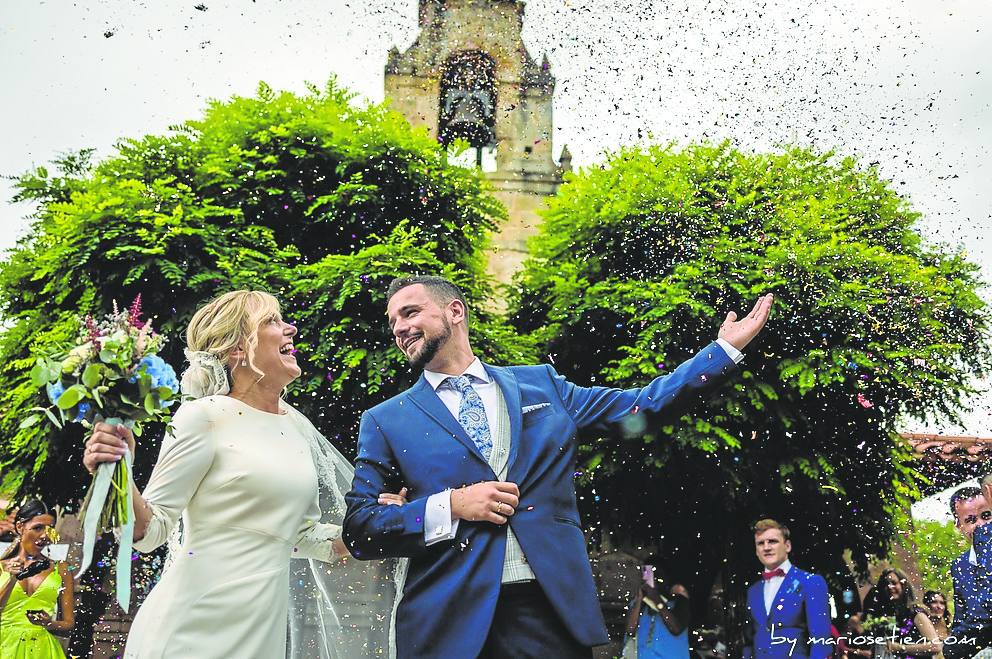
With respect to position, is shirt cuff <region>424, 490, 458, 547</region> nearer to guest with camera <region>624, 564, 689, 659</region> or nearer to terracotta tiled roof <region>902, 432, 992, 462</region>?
guest with camera <region>624, 564, 689, 659</region>

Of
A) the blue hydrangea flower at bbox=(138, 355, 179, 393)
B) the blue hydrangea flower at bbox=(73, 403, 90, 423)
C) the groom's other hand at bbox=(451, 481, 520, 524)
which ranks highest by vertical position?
the blue hydrangea flower at bbox=(138, 355, 179, 393)

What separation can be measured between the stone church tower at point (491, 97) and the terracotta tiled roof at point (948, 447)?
10.1m

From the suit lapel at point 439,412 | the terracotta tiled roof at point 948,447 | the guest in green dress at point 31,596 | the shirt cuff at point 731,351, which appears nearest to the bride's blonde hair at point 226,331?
the suit lapel at point 439,412

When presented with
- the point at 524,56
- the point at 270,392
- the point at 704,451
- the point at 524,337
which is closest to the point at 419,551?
the point at 270,392

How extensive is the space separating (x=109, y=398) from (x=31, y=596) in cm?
630

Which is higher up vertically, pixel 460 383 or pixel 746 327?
pixel 746 327

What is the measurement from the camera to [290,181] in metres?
14.4

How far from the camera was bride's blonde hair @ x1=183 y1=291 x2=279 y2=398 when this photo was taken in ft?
12.2

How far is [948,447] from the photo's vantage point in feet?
53.2

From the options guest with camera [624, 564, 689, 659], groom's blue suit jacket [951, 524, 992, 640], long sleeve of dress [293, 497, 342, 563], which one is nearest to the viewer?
long sleeve of dress [293, 497, 342, 563]

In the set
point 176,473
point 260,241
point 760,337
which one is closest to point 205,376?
point 176,473

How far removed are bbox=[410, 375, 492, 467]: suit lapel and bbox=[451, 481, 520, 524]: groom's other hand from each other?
176 mm

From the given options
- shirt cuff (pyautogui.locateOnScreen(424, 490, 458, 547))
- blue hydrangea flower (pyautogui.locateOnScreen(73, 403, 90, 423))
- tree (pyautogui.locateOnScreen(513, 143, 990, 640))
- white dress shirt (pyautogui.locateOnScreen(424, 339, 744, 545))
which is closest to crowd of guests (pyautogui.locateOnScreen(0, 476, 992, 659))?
tree (pyautogui.locateOnScreen(513, 143, 990, 640))

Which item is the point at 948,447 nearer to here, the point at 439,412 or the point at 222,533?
the point at 439,412
